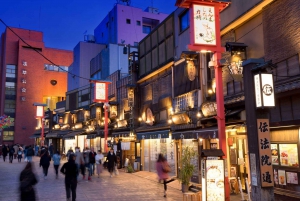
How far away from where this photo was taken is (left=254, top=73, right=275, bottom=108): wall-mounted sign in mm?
9188

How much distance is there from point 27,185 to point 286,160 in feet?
28.8

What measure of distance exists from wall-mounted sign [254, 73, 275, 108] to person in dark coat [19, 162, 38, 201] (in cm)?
696

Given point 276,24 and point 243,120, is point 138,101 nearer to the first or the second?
point 243,120

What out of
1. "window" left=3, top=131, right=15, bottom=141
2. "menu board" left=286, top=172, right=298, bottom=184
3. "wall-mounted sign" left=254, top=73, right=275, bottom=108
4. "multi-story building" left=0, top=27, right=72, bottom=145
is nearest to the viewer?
"wall-mounted sign" left=254, top=73, right=275, bottom=108

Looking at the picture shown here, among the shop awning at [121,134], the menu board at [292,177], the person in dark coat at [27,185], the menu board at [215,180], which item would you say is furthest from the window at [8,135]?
the menu board at [292,177]

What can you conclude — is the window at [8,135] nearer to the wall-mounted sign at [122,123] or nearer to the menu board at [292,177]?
the wall-mounted sign at [122,123]

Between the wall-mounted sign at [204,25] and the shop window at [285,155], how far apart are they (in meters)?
4.67

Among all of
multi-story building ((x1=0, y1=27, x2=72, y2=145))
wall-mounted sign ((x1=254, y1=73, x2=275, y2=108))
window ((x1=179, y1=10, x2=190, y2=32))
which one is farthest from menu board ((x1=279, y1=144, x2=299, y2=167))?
multi-story building ((x1=0, y1=27, x2=72, y2=145))

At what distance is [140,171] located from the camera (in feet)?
81.6

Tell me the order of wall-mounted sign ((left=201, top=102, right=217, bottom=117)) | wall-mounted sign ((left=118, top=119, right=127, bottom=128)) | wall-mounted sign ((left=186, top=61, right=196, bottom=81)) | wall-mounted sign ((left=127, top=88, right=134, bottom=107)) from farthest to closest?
wall-mounted sign ((left=118, top=119, right=127, bottom=128)) → wall-mounted sign ((left=127, top=88, right=134, bottom=107)) → wall-mounted sign ((left=186, top=61, right=196, bottom=81)) → wall-mounted sign ((left=201, top=102, right=217, bottom=117))

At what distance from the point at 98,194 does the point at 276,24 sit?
10.5 metres

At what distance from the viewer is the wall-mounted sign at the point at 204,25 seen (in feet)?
38.8

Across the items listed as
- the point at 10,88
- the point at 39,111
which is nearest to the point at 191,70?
the point at 39,111

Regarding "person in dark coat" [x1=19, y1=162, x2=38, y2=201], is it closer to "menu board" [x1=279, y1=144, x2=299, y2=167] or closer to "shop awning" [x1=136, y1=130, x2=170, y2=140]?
"menu board" [x1=279, y1=144, x2=299, y2=167]
